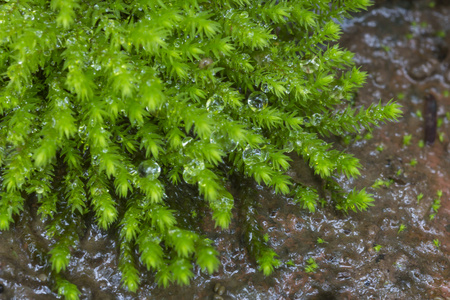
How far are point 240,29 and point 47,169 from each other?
142 cm

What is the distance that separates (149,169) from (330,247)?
1.21 metres

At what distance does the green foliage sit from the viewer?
Result: 2.10 metres

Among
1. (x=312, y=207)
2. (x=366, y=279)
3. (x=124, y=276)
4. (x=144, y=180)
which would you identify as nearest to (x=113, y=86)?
(x=144, y=180)

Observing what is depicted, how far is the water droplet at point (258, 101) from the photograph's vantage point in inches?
95.7

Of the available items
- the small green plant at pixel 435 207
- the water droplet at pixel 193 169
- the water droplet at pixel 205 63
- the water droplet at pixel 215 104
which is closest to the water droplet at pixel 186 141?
the water droplet at pixel 193 169

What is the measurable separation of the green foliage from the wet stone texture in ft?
0.35

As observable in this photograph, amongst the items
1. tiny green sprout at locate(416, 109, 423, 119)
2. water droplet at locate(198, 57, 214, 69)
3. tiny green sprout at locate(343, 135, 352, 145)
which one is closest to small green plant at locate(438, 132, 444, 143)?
tiny green sprout at locate(416, 109, 423, 119)

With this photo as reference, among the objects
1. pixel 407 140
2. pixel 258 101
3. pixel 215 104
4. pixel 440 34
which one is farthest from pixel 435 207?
pixel 440 34

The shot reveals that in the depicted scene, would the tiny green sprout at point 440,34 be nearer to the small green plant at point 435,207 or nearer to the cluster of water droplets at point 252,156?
the small green plant at point 435,207

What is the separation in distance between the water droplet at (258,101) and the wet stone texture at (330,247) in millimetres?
490

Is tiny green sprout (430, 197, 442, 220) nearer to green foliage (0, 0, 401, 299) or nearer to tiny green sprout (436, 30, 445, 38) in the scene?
green foliage (0, 0, 401, 299)

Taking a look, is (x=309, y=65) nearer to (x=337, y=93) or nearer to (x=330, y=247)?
(x=337, y=93)

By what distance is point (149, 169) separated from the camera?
2.22m

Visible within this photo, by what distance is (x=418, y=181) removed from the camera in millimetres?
2807
